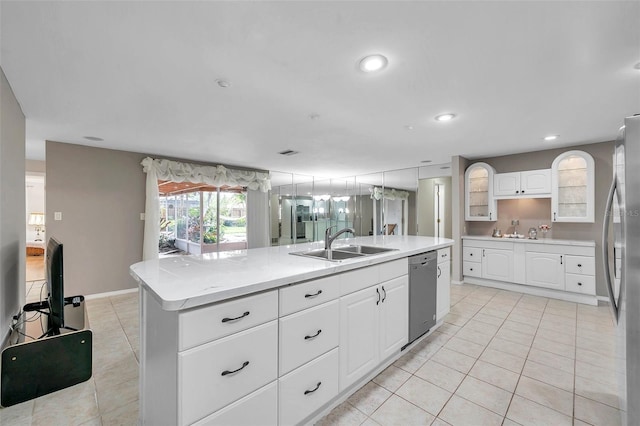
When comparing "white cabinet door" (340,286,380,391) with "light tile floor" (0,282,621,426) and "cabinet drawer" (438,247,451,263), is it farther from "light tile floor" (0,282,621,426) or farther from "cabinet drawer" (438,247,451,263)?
"cabinet drawer" (438,247,451,263)

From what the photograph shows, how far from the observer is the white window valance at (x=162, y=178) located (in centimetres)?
451

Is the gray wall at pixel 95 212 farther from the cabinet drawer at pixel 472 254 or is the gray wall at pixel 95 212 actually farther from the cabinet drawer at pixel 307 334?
the cabinet drawer at pixel 472 254

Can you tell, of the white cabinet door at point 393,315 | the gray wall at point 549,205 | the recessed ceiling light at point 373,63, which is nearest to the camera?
the recessed ceiling light at point 373,63

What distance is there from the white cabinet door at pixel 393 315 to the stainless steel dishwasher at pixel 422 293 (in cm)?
9

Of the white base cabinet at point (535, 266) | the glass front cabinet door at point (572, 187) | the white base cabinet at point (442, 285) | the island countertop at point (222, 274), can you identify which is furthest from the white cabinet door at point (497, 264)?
the island countertop at point (222, 274)

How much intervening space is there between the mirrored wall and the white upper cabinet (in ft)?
5.87

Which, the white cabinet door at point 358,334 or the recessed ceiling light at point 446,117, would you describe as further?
the recessed ceiling light at point 446,117

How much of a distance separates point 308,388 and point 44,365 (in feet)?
6.27

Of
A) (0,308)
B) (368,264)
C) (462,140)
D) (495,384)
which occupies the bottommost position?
(495,384)

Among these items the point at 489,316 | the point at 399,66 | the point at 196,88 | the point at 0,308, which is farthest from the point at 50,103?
the point at 489,316

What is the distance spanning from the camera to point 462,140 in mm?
3789

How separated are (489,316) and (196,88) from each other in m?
3.99

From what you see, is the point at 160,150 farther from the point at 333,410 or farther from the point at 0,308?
the point at 333,410

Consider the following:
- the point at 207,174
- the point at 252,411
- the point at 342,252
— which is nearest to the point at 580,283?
the point at 342,252
